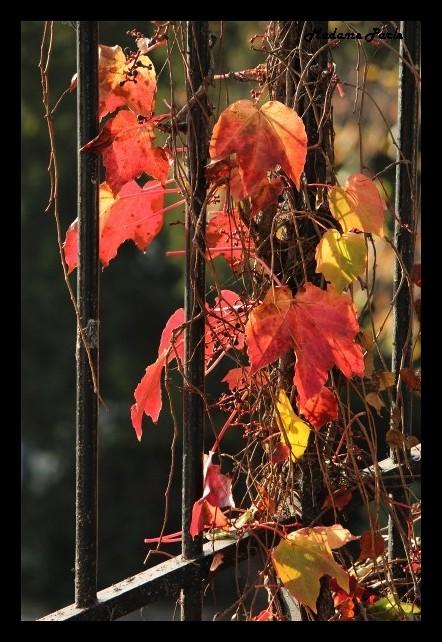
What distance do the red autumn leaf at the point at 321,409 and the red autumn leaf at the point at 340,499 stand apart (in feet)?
0.36

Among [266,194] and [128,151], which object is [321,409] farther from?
[128,151]

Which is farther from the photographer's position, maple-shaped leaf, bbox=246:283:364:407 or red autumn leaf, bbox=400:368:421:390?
red autumn leaf, bbox=400:368:421:390

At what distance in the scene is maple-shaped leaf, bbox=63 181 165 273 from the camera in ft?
4.15

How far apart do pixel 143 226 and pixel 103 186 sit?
0.07 meters

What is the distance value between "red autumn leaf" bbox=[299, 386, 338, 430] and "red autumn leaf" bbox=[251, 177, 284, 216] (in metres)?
0.23

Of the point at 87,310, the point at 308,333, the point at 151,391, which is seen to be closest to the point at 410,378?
the point at 308,333

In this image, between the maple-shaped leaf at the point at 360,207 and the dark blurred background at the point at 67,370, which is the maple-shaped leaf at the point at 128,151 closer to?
the maple-shaped leaf at the point at 360,207

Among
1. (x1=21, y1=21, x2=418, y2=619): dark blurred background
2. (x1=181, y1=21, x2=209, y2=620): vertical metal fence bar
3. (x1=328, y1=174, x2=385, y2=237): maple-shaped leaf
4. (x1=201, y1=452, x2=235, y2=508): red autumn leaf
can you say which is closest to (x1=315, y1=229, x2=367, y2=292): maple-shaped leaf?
(x1=328, y1=174, x2=385, y2=237): maple-shaped leaf

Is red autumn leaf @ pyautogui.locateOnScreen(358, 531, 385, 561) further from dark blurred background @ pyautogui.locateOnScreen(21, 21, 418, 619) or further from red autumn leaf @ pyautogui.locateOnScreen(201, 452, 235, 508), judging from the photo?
dark blurred background @ pyautogui.locateOnScreen(21, 21, 418, 619)

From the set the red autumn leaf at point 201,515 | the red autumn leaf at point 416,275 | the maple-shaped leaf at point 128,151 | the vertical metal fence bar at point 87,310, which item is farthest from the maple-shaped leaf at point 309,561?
the maple-shaped leaf at point 128,151

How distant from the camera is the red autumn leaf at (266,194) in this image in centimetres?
116

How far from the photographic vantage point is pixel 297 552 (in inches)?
44.6

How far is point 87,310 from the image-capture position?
1.07m
